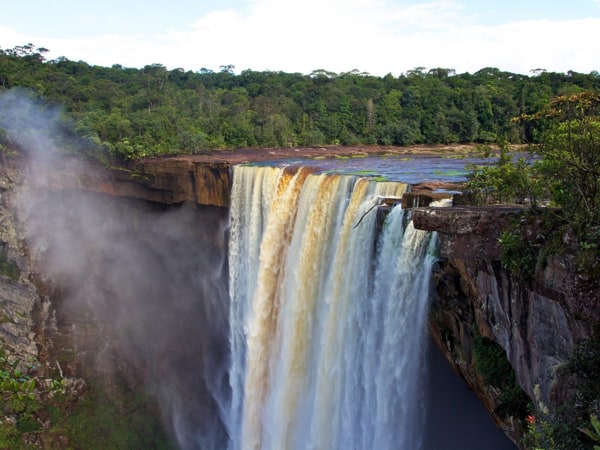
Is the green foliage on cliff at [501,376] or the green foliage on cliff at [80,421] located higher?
the green foliage on cliff at [501,376]

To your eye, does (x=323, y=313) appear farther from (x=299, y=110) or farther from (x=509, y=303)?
(x=299, y=110)

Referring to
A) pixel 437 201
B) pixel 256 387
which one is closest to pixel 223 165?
pixel 256 387

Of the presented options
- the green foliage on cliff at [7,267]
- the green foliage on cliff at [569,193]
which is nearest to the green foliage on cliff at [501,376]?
the green foliage on cliff at [569,193]

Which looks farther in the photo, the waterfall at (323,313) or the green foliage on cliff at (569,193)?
the waterfall at (323,313)

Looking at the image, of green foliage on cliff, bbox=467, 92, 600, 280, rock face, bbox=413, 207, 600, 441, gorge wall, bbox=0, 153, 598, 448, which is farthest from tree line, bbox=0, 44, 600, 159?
green foliage on cliff, bbox=467, 92, 600, 280

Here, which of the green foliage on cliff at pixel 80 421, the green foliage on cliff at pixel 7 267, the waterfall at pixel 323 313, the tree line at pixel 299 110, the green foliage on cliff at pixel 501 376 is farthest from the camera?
the tree line at pixel 299 110

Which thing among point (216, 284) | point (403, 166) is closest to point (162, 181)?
point (216, 284)

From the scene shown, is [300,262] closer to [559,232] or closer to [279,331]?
[279,331]

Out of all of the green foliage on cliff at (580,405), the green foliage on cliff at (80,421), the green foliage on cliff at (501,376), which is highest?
the green foliage on cliff at (580,405)

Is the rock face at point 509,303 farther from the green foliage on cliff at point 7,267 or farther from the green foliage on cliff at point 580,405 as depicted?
the green foliage on cliff at point 7,267
